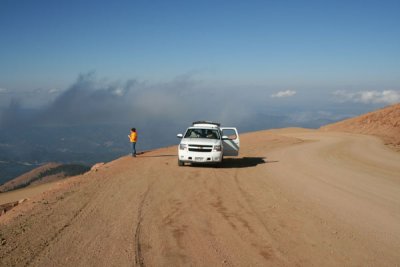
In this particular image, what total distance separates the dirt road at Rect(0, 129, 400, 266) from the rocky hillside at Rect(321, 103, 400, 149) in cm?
3509

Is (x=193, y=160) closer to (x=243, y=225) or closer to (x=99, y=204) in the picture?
(x=99, y=204)

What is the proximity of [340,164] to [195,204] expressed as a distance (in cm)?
1179

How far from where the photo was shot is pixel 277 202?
10016 mm

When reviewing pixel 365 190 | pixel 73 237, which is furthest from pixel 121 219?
pixel 365 190

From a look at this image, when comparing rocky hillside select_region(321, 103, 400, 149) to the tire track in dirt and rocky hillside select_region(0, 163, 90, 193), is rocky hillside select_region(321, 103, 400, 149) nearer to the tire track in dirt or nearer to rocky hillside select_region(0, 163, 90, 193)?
the tire track in dirt

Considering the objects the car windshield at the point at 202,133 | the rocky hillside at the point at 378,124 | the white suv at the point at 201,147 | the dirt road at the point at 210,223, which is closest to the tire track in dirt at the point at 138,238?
the dirt road at the point at 210,223

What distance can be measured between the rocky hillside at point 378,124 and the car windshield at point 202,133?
3167 centimetres

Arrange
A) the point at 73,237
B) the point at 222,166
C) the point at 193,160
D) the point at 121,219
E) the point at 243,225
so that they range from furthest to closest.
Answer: the point at 222,166, the point at 193,160, the point at 121,219, the point at 243,225, the point at 73,237

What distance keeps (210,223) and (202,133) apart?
1018 centimetres

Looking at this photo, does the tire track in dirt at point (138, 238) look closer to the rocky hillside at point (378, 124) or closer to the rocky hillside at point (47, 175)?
the rocky hillside at point (378, 124)

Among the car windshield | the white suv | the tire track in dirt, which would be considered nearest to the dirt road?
the tire track in dirt

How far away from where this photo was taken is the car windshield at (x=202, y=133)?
17761mm

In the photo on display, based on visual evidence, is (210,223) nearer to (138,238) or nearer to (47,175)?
(138,238)

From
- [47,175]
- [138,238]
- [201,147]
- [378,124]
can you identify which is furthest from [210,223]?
[47,175]
